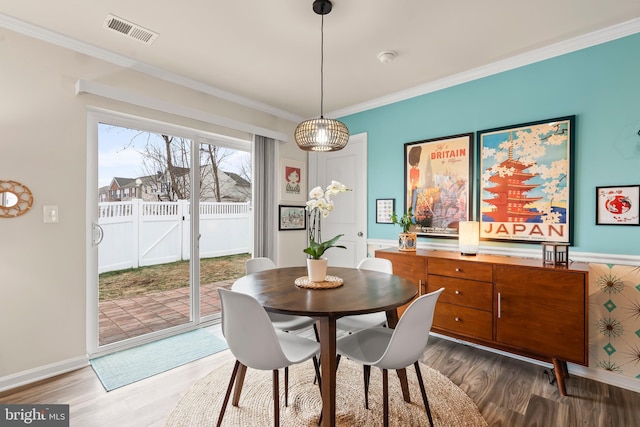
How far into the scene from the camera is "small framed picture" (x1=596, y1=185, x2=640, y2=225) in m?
2.21

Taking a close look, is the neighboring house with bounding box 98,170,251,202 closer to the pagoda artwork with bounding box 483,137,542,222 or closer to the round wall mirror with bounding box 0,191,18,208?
the round wall mirror with bounding box 0,191,18,208

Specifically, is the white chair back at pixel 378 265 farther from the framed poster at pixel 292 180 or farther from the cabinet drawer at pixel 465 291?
the framed poster at pixel 292 180

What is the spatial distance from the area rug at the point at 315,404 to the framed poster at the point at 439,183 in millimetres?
1480

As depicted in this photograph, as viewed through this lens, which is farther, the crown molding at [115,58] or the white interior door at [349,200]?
the white interior door at [349,200]

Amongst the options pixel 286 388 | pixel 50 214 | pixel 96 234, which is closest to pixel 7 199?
pixel 50 214

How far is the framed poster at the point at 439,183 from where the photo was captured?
120 inches

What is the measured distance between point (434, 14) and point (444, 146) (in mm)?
1373

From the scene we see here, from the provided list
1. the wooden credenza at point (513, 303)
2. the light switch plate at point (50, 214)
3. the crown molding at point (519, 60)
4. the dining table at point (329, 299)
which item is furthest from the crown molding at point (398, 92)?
the dining table at point (329, 299)

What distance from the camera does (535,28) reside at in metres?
2.28

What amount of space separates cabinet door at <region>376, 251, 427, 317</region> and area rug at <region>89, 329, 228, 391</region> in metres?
1.85

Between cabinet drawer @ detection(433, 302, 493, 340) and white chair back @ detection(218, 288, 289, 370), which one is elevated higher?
white chair back @ detection(218, 288, 289, 370)

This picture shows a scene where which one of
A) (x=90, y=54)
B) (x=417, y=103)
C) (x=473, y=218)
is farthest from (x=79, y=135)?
(x=473, y=218)

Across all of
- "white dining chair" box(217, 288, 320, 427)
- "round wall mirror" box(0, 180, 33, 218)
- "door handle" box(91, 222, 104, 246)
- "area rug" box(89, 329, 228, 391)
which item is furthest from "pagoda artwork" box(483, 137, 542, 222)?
"round wall mirror" box(0, 180, 33, 218)

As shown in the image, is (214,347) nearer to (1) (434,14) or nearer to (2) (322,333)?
(2) (322,333)
